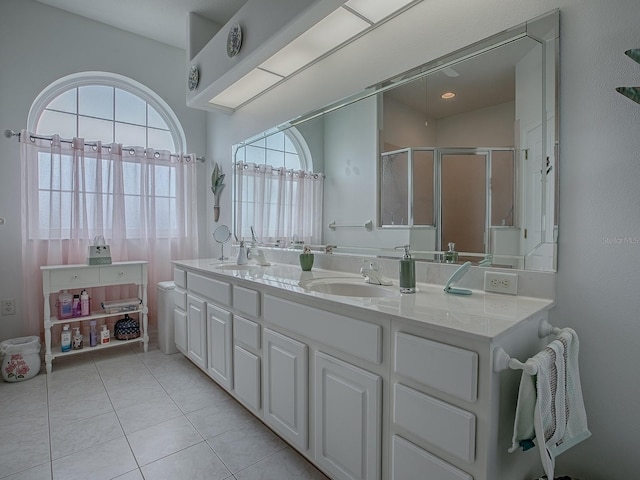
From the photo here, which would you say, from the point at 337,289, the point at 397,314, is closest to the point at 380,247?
the point at 337,289

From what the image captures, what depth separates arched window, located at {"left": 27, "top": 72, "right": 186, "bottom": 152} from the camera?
2.85 meters

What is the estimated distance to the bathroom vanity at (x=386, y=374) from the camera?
2.89ft

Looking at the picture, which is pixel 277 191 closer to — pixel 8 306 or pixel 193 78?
pixel 193 78

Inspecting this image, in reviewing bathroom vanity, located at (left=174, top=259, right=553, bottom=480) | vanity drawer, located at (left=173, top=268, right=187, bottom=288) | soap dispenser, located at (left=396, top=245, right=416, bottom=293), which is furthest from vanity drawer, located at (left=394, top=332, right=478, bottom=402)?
vanity drawer, located at (left=173, top=268, right=187, bottom=288)

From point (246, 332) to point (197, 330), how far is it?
739 millimetres

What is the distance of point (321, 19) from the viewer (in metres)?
1.66

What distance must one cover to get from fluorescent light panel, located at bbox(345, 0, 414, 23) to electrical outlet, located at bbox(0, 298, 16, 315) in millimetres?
3154

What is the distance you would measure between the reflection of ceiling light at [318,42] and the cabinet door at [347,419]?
5.33 feet

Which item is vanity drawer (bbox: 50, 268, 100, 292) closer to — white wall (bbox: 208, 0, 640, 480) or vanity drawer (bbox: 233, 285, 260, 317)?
vanity drawer (bbox: 233, 285, 260, 317)

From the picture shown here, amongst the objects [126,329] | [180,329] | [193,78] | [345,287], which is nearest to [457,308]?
[345,287]

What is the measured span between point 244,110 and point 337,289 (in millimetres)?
1968

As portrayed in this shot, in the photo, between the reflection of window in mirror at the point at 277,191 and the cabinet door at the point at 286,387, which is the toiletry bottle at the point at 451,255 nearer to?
the cabinet door at the point at 286,387

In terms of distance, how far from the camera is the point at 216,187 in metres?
3.26

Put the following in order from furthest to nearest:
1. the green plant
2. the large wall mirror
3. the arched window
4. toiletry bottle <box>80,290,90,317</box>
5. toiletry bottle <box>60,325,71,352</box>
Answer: the green plant → the arched window → toiletry bottle <box>80,290,90,317</box> → toiletry bottle <box>60,325,71,352</box> → the large wall mirror
